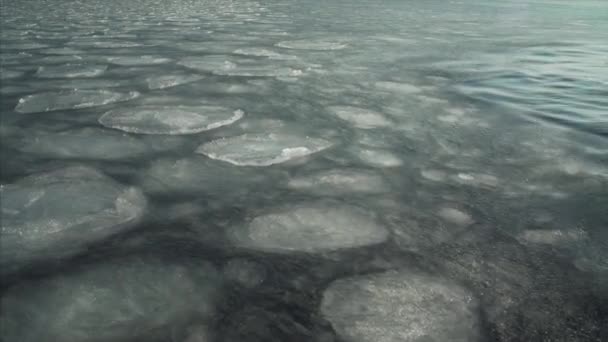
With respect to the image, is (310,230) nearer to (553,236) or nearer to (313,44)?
(553,236)

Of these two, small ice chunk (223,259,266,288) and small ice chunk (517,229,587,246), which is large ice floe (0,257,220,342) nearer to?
small ice chunk (223,259,266,288)

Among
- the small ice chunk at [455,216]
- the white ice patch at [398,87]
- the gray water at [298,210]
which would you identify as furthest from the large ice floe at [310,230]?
the white ice patch at [398,87]

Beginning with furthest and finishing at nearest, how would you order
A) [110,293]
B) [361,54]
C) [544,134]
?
1. [361,54]
2. [544,134]
3. [110,293]

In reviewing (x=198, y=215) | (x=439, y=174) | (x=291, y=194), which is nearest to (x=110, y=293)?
(x=198, y=215)

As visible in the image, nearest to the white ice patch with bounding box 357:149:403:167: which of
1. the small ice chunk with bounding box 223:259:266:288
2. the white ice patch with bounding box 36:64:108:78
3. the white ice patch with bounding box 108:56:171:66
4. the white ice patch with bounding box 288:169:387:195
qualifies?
the white ice patch with bounding box 288:169:387:195

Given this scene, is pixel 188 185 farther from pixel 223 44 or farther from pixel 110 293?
pixel 223 44

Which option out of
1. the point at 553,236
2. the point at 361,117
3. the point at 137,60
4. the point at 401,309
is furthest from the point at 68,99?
the point at 553,236

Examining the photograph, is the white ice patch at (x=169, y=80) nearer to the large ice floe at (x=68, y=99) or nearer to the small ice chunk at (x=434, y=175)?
the large ice floe at (x=68, y=99)
